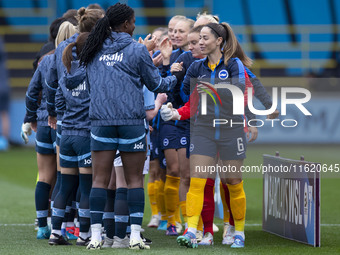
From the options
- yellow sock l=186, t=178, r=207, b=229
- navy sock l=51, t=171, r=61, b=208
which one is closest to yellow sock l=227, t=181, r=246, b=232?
yellow sock l=186, t=178, r=207, b=229

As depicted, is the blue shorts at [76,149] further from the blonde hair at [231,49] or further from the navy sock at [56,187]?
the blonde hair at [231,49]

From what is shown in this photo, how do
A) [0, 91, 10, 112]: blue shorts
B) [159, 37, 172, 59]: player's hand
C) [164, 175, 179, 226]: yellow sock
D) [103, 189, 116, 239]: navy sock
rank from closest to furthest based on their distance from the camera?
1. [103, 189, 116, 239]: navy sock
2. [159, 37, 172, 59]: player's hand
3. [164, 175, 179, 226]: yellow sock
4. [0, 91, 10, 112]: blue shorts

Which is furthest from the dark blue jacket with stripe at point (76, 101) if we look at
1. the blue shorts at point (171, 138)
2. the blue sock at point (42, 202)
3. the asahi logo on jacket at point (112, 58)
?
the blue shorts at point (171, 138)

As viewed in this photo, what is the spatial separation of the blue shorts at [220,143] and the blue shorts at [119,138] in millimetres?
583

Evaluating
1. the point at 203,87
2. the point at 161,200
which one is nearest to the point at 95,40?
the point at 203,87

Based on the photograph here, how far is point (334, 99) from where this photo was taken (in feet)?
59.3

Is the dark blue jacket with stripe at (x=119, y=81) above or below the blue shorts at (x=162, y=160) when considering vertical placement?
above

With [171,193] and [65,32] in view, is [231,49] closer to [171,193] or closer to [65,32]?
[65,32]

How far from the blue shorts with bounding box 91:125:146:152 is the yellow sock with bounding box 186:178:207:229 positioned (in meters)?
0.59

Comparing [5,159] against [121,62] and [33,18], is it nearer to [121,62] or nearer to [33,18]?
[33,18]

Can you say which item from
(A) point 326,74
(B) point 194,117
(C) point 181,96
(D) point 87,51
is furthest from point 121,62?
(A) point 326,74

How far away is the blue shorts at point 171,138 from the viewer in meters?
7.27

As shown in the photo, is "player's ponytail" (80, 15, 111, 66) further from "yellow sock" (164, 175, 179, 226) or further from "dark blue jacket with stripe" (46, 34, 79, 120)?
"yellow sock" (164, 175, 179, 226)

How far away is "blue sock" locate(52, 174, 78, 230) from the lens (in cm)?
637
